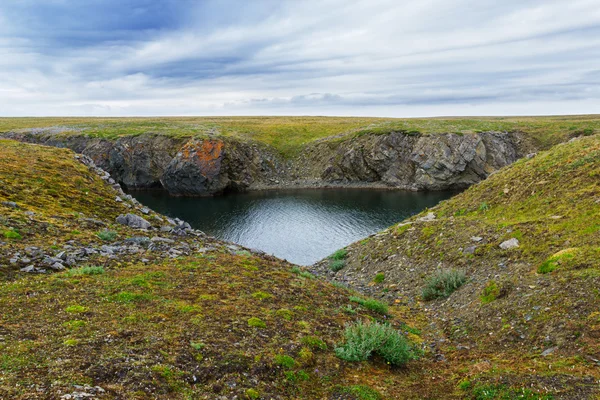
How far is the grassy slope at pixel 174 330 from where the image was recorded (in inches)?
339

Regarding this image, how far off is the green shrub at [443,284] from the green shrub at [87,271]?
612 inches

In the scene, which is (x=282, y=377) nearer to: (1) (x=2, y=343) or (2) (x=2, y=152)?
(1) (x=2, y=343)

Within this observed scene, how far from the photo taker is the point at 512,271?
1756cm

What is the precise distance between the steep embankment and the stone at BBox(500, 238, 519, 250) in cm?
7

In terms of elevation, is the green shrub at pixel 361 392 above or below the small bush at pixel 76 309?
below

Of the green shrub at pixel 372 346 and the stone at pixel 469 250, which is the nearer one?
the green shrub at pixel 372 346

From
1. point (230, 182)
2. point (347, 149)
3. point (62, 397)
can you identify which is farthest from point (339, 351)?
point (347, 149)

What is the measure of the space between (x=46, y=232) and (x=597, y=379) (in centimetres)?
2174

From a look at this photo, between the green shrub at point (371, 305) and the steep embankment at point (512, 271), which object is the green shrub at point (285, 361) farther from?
the green shrub at point (371, 305)

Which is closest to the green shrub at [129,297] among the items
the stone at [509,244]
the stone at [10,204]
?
the stone at [10,204]

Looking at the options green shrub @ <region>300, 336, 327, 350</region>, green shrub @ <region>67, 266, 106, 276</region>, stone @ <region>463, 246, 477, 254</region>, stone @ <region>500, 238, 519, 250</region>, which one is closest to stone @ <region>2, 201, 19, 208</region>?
green shrub @ <region>67, 266, 106, 276</region>

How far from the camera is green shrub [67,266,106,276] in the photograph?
47.5 feet

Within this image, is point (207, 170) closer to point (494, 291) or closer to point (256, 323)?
point (494, 291)

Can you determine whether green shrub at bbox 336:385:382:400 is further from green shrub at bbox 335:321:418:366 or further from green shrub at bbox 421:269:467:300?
green shrub at bbox 421:269:467:300
